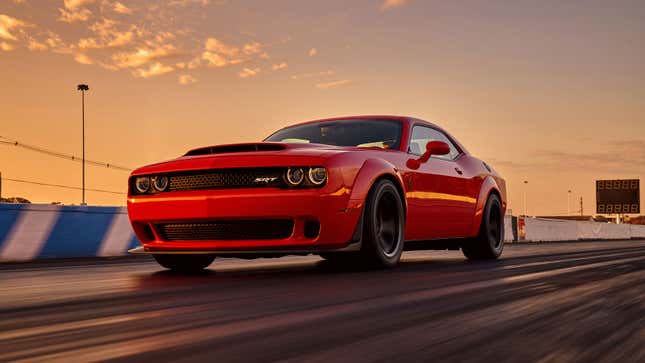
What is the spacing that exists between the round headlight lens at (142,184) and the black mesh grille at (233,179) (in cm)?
44

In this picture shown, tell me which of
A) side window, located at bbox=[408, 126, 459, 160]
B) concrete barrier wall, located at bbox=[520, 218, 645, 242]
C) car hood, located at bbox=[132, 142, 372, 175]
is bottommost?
concrete barrier wall, located at bbox=[520, 218, 645, 242]

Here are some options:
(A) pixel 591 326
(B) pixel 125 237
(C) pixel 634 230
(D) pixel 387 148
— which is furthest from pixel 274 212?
(C) pixel 634 230

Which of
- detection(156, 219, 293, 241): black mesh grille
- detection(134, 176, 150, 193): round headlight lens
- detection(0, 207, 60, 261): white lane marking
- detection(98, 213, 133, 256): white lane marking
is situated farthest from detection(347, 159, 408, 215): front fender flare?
detection(98, 213, 133, 256): white lane marking

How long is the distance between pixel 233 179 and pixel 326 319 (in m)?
3.06

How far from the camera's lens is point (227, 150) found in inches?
263

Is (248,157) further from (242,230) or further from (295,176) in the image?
(242,230)

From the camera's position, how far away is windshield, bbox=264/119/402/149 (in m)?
7.78

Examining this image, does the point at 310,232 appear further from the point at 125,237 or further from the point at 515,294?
the point at 125,237

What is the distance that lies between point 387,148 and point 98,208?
6.41 meters

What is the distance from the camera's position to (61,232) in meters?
11.6

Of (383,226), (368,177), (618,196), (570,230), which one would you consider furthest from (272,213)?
(618,196)

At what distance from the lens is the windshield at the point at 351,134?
7781mm

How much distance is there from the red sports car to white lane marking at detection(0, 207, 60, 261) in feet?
14.8

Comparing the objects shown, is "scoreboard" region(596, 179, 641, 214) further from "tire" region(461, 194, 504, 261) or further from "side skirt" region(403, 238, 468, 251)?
"side skirt" region(403, 238, 468, 251)
